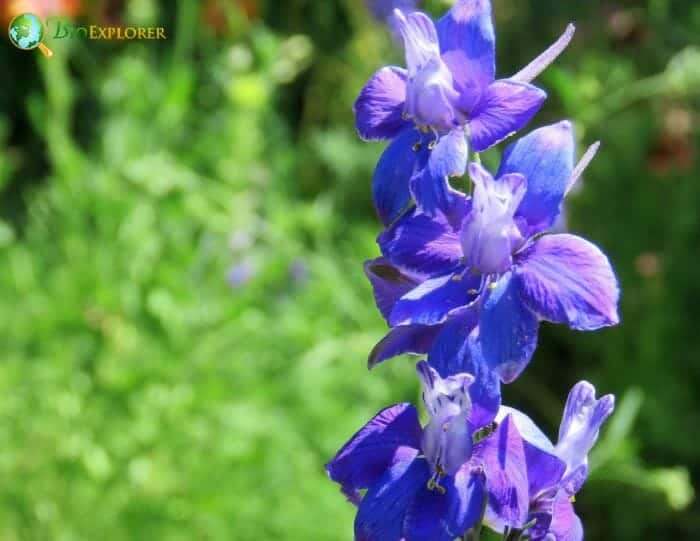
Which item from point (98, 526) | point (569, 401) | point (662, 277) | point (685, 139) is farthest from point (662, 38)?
point (569, 401)

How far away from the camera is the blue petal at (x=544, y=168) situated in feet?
2.34

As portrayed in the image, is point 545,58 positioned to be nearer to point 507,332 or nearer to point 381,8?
point 507,332

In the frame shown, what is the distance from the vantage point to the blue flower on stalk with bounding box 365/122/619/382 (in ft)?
2.19

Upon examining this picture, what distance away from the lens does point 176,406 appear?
84.4 inches

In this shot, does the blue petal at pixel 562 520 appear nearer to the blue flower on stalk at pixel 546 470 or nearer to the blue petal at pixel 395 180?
the blue flower on stalk at pixel 546 470

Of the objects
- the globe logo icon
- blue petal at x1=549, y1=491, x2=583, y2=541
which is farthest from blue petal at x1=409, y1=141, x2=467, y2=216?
the globe logo icon

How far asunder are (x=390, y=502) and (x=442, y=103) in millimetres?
263

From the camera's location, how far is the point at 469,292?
70 centimetres

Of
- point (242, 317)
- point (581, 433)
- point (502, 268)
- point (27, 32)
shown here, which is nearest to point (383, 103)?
point (502, 268)

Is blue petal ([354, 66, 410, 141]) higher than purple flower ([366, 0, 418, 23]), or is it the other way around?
purple flower ([366, 0, 418, 23])

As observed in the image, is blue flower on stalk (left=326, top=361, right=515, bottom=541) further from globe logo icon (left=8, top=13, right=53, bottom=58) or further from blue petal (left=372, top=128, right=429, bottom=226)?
globe logo icon (left=8, top=13, right=53, bottom=58)

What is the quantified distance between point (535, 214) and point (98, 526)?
1.63m

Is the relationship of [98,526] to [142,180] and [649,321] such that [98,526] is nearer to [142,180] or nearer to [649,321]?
[142,180]

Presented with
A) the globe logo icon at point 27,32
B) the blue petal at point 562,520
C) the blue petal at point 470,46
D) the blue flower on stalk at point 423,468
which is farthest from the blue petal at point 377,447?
the globe logo icon at point 27,32
